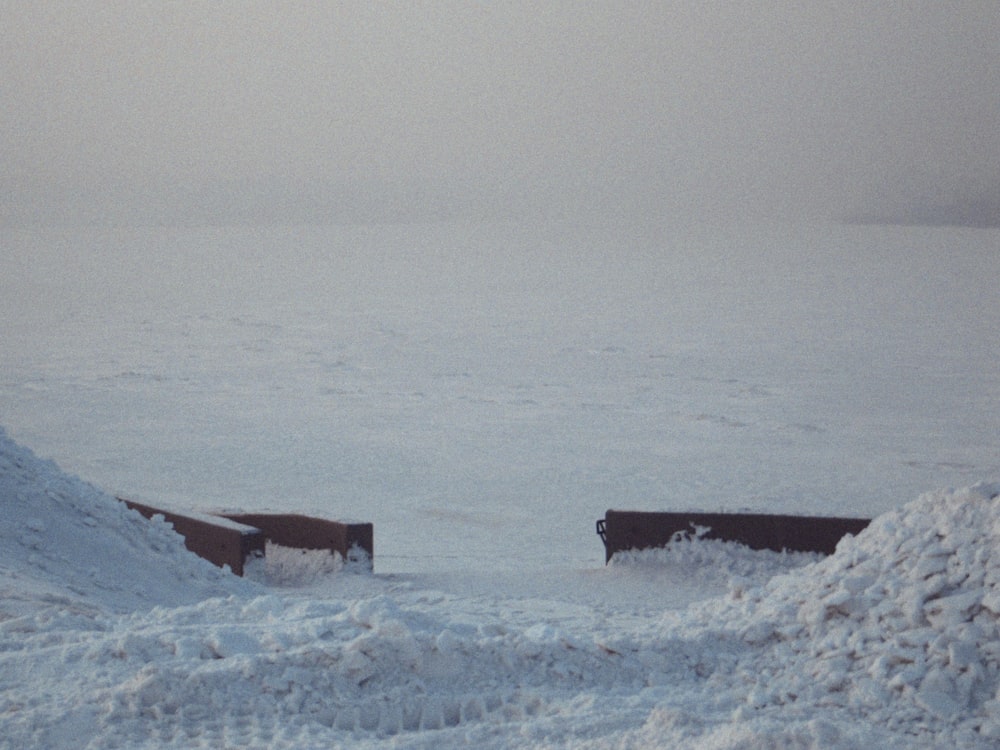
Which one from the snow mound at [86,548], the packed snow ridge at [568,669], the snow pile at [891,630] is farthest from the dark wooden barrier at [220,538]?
the snow pile at [891,630]

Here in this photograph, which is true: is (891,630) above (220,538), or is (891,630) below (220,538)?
below

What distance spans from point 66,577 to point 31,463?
1.13m

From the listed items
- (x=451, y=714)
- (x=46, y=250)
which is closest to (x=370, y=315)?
(x=451, y=714)

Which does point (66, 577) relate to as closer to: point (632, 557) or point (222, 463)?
point (632, 557)

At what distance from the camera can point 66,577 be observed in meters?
5.79

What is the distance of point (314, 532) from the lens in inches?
304

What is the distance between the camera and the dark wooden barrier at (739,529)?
7277 mm

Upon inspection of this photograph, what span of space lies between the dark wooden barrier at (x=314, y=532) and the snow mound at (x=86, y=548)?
45.1 inches

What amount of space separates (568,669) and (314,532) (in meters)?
3.89

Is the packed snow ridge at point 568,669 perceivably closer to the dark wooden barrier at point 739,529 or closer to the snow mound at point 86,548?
the snow mound at point 86,548

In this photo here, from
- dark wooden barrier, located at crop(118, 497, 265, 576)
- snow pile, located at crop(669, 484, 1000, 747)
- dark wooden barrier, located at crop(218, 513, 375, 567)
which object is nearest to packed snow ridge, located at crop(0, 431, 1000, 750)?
snow pile, located at crop(669, 484, 1000, 747)

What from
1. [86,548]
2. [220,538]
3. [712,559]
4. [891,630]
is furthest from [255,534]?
[891,630]

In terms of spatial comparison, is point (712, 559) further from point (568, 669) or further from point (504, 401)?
point (504, 401)

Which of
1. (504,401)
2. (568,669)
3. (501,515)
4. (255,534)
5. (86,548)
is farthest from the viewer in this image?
(504,401)
